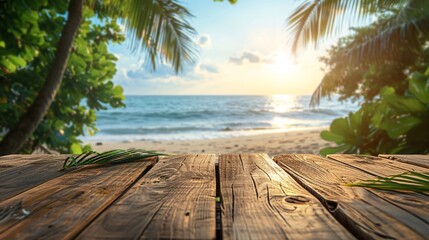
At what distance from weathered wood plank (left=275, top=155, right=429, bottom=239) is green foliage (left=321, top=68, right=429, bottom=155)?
7.92 feet

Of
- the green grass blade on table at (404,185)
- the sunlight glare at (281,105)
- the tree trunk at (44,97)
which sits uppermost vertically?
the sunlight glare at (281,105)

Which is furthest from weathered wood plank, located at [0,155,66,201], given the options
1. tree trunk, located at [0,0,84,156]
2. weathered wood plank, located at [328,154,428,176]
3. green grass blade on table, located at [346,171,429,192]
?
tree trunk, located at [0,0,84,156]

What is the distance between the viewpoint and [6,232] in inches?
26.5

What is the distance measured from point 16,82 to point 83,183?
3379 mm

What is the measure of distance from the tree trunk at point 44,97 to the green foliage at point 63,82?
328mm

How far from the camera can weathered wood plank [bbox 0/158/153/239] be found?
26.8 inches

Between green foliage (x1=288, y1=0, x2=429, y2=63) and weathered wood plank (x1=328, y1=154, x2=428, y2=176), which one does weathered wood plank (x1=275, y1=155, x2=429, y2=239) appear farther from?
green foliage (x1=288, y1=0, x2=429, y2=63)

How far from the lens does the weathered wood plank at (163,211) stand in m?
0.66

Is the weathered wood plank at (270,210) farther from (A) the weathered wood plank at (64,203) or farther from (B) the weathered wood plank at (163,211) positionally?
(A) the weathered wood plank at (64,203)

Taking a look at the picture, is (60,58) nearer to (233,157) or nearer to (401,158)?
(233,157)

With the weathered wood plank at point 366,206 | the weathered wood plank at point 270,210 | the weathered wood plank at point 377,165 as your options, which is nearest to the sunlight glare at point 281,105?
the weathered wood plank at point 377,165

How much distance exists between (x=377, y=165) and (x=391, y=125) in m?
2.23

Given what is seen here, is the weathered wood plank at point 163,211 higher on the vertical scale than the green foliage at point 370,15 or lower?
lower

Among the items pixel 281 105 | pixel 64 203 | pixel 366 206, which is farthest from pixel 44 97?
pixel 281 105
